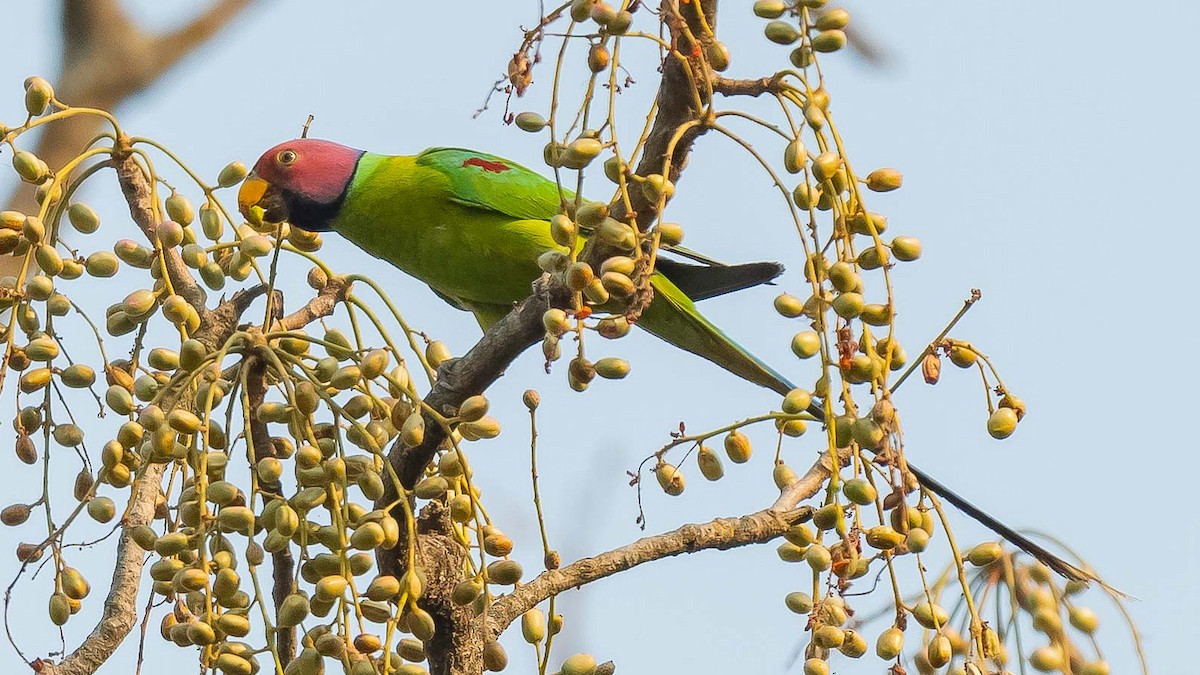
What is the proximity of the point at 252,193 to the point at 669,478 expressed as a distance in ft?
6.96

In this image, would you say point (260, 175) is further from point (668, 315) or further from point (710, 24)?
point (710, 24)

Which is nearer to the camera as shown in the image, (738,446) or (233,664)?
(233,664)

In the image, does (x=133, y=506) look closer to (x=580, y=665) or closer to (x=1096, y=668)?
(x=580, y=665)

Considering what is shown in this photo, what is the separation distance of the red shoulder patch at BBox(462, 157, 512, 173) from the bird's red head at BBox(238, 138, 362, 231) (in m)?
0.36

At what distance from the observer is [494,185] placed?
3486 mm

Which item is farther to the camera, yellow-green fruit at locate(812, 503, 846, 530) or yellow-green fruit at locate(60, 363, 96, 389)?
yellow-green fruit at locate(60, 363, 96, 389)

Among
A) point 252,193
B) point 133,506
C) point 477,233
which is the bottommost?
point 133,506

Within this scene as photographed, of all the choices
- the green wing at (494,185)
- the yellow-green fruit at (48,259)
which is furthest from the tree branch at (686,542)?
the green wing at (494,185)

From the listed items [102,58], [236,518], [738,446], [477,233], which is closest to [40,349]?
[236,518]

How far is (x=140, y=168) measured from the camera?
238 centimetres

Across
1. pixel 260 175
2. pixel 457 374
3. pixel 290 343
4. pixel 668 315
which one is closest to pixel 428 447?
pixel 457 374

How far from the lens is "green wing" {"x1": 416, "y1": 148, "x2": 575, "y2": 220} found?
3453mm

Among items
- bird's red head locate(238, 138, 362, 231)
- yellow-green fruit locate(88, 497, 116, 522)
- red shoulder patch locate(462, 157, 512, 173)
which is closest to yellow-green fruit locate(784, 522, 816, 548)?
yellow-green fruit locate(88, 497, 116, 522)

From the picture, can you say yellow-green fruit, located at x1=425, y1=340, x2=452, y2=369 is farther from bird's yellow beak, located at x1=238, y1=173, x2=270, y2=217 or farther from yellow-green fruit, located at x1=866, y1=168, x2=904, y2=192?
bird's yellow beak, located at x1=238, y1=173, x2=270, y2=217
